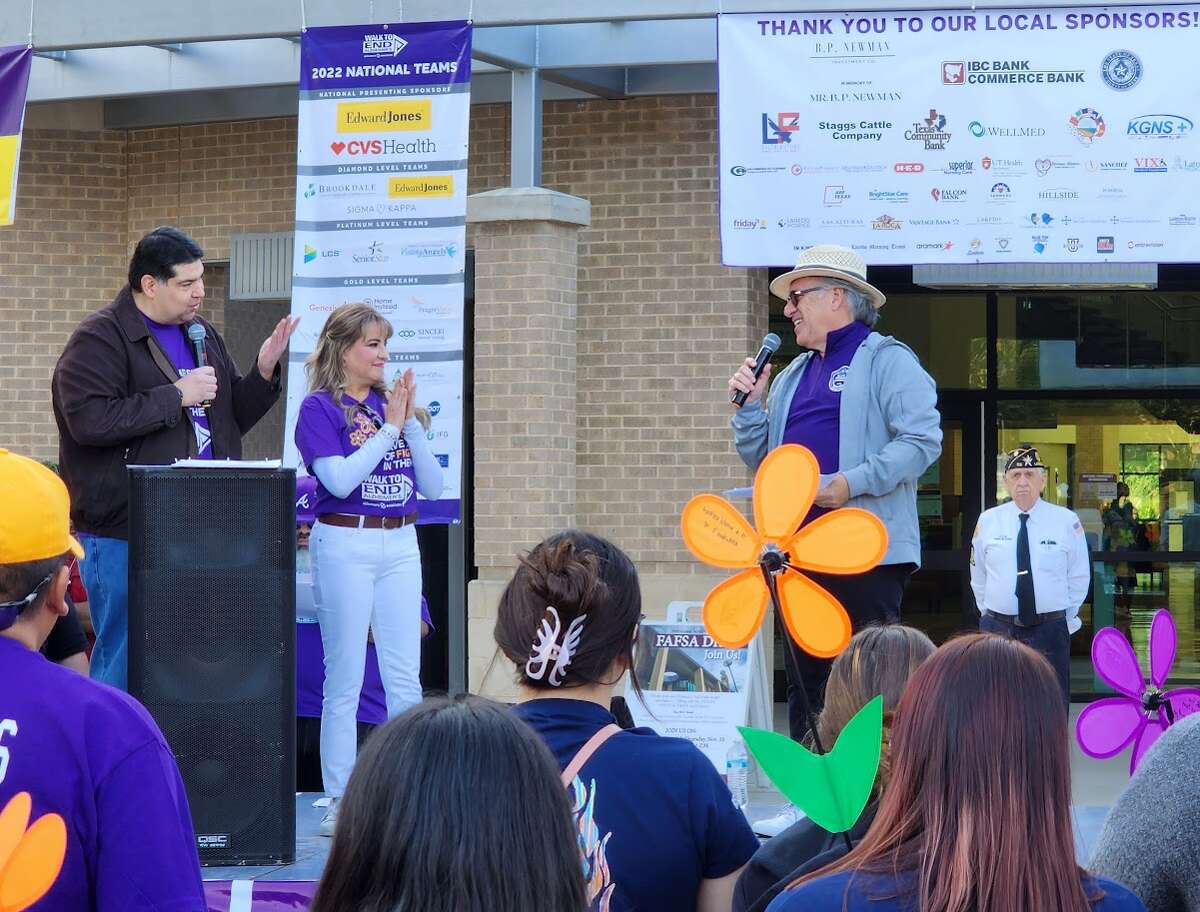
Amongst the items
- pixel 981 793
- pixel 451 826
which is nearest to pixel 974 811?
pixel 981 793

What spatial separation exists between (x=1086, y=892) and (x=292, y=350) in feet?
21.8

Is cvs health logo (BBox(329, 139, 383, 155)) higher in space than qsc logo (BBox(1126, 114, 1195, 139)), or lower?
lower

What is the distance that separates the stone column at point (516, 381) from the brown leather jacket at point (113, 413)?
12.6 feet

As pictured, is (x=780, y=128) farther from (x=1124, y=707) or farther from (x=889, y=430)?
(x=1124, y=707)

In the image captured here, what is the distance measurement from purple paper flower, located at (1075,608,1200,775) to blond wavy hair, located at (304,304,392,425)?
2661 millimetres

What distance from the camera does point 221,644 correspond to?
15.9 ft

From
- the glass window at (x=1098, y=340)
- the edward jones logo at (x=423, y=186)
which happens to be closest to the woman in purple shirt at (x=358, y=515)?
the edward jones logo at (x=423, y=186)

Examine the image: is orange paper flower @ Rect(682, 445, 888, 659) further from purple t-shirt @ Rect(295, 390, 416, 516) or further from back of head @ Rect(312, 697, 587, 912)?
back of head @ Rect(312, 697, 587, 912)

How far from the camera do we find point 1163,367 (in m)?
11.7

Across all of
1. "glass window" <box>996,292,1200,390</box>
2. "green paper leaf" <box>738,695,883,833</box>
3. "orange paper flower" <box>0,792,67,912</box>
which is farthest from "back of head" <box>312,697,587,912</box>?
"glass window" <box>996,292,1200,390</box>

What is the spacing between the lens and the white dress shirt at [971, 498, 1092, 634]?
952 cm

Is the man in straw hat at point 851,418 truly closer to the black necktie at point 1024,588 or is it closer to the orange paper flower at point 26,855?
the orange paper flower at point 26,855

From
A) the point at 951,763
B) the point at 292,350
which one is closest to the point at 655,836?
the point at 951,763

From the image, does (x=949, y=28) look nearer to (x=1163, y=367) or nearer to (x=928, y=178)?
(x=928, y=178)
